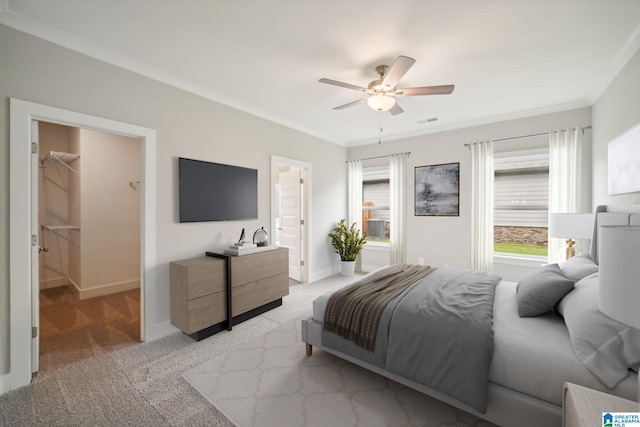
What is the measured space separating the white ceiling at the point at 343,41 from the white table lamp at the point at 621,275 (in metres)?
1.80

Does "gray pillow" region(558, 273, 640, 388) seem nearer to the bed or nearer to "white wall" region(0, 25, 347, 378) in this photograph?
the bed

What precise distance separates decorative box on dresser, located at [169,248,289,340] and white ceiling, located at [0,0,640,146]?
2.01 m

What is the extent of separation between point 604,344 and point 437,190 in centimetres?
354

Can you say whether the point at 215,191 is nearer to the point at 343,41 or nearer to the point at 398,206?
the point at 343,41

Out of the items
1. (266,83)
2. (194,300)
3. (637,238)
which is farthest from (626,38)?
(194,300)

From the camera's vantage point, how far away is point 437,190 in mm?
4664

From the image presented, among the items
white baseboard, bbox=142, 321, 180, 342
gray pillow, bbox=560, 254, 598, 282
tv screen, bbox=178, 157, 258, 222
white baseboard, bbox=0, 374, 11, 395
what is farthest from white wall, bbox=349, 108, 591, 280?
white baseboard, bbox=0, 374, 11, 395

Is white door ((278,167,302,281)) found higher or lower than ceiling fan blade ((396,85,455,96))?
lower

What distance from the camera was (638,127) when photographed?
2074 mm

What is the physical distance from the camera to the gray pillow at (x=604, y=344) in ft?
4.27

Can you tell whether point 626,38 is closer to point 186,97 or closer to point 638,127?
point 638,127

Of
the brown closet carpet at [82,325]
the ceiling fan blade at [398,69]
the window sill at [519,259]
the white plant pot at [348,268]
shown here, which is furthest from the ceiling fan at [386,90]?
the brown closet carpet at [82,325]

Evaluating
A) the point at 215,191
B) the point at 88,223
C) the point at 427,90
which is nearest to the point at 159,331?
the point at 215,191

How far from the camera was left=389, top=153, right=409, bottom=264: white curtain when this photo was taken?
500 centimetres
